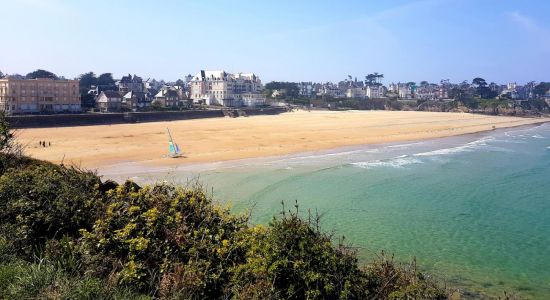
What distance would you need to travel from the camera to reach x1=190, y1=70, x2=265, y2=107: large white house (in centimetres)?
8525

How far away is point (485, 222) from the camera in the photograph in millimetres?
14875

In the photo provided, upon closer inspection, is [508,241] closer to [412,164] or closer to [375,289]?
[375,289]

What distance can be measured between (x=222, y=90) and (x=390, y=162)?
6464 centimetres

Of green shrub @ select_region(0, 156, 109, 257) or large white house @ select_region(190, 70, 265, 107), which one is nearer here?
green shrub @ select_region(0, 156, 109, 257)

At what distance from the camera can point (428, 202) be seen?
1747cm

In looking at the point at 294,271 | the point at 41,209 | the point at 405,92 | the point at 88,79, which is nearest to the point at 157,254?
the point at 294,271

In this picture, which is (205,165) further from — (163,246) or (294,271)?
(294,271)

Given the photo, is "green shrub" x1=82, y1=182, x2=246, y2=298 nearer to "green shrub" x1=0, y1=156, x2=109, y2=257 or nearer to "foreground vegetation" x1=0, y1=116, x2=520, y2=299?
"foreground vegetation" x1=0, y1=116, x2=520, y2=299

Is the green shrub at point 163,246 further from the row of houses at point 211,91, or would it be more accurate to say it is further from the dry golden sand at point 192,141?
the row of houses at point 211,91

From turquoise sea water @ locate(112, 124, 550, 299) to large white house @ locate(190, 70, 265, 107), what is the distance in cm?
5620

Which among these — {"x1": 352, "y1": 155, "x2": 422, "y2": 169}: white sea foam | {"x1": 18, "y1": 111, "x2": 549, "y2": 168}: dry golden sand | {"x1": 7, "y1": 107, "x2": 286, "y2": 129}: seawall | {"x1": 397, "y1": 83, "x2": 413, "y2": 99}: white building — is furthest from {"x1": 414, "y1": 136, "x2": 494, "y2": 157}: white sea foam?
{"x1": 397, "y1": 83, "x2": 413, "y2": 99}: white building

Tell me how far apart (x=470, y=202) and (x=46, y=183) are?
15.1 m

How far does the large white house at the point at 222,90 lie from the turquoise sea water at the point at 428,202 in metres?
56.2

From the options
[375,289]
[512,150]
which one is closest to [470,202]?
[375,289]
